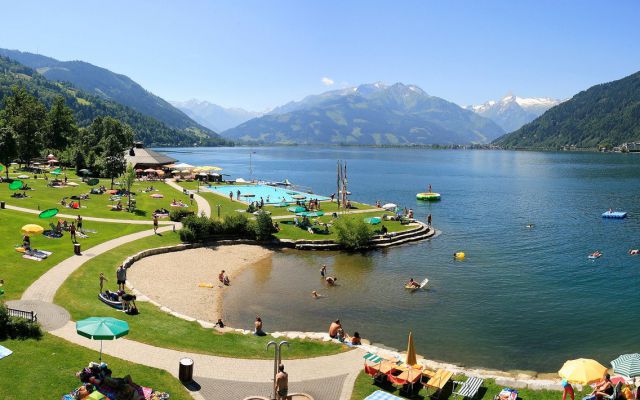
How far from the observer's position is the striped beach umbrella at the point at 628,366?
2058 centimetres

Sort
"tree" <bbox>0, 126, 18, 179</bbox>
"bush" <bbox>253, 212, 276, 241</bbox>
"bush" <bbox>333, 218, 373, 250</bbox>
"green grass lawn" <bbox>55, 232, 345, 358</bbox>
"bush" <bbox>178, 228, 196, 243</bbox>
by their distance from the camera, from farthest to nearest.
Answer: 1. "tree" <bbox>0, 126, 18, 179</bbox>
2. "bush" <bbox>333, 218, 373, 250</bbox>
3. "bush" <bbox>253, 212, 276, 241</bbox>
4. "bush" <bbox>178, 228, 196, 243</bbox>
5. "green grass lawn" <bbox>55, 232, 345, 358</bbox>

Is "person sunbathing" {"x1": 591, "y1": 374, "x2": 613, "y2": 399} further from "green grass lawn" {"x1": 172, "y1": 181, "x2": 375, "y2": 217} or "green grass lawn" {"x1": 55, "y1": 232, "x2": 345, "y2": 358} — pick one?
"green grass lawn" {"x1": 172, "y1": 181, "x2": 375, "y2": 217}

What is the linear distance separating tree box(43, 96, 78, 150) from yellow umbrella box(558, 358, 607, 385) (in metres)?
102

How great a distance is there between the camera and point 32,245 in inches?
1426

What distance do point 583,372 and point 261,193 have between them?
233ft

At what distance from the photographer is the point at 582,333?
99.0 feet

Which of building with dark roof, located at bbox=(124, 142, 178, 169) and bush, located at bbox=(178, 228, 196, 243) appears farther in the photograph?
building with dark roof, located at bbox=(124, 142, 178, 169)

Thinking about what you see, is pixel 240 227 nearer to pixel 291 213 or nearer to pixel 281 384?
pixel 291 213

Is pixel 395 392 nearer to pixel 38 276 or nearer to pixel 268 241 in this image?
pixel 38 276

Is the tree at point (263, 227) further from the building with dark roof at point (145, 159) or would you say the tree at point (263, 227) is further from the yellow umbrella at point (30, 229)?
the building with dark roof at point (145, 159)

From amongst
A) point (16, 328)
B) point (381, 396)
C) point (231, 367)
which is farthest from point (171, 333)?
point (381, 396)

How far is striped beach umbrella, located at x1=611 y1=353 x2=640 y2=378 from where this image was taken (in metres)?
20.6

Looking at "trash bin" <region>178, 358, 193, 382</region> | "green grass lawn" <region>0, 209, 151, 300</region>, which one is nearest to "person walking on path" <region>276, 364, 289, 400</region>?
"trash bin" <region>178, 358, 193, 382</region>

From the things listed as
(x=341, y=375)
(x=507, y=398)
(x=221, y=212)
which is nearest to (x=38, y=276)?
(x=341, y=375)
